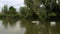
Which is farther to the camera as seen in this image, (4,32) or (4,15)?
(4,15)

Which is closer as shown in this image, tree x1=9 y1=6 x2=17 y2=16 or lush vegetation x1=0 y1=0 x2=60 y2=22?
lush vegetation x1=0 y1=0 x2=60 y2=22

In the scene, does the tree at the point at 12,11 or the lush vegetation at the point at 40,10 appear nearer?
the lush vegetation at the point at 40,10

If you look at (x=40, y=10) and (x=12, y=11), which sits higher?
(x=12, y=11)

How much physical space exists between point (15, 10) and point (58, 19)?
4.61 metres

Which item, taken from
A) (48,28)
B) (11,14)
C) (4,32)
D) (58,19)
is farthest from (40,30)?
(11,14)

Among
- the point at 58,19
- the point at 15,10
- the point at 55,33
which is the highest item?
the point at 15,10

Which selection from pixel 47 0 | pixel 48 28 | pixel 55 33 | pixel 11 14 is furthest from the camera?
pixel 11 14

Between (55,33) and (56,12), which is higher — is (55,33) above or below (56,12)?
below

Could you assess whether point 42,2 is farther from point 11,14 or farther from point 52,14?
point 11,14

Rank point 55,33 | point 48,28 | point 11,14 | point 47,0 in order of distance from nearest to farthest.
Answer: point 55,33 < point 48,28 < point 47,0 < point 11,14

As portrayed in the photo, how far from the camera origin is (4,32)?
12000 mm

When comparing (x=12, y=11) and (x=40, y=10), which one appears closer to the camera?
(x=40, y=10)

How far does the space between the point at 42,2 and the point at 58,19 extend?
203 centimetres

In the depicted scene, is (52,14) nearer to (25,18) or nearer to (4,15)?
(25,18)
